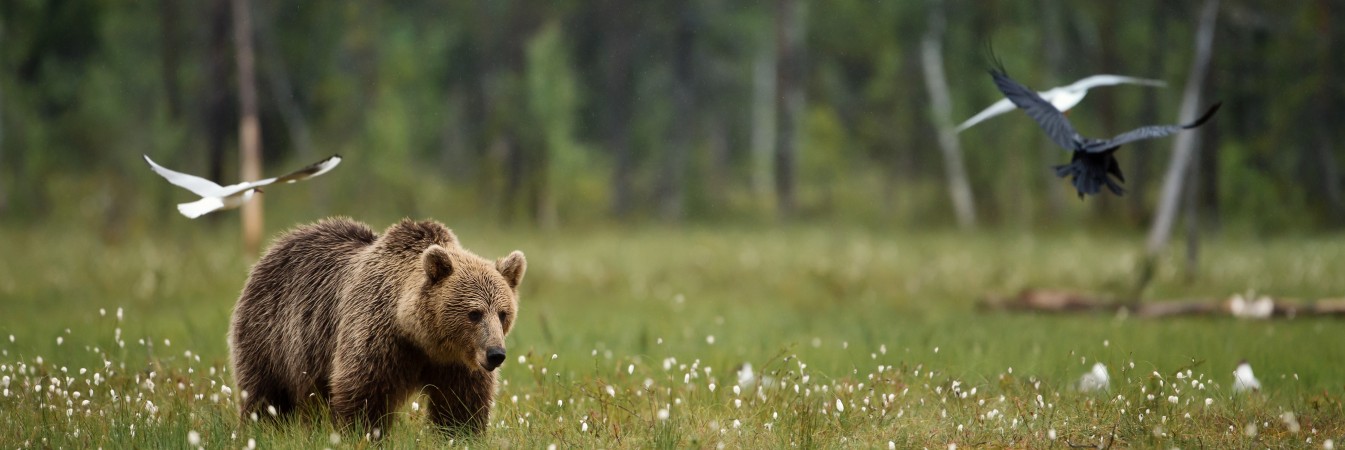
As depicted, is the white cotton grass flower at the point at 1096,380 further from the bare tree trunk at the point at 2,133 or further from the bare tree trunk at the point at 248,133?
the bare tree trunk at the point at 2,133

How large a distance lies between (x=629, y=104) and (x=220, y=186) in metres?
44.2

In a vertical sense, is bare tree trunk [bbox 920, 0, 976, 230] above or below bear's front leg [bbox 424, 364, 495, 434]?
above

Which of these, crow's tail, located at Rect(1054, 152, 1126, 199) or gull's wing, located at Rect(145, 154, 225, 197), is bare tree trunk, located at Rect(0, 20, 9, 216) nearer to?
gull's wing, located at Rect(145, 154, 225, 197)

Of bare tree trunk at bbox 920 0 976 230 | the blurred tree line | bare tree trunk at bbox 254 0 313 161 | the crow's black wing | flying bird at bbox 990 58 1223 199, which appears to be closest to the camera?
flying bird at bbox 990 58 1223 199

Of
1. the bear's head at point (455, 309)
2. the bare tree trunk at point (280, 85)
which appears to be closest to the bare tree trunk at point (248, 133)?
the bear's head at point (455, 309)

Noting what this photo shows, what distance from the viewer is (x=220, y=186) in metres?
6.08

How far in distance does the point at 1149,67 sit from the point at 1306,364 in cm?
2740

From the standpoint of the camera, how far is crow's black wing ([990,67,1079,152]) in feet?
21.6

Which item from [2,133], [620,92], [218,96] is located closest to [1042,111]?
[218,96]

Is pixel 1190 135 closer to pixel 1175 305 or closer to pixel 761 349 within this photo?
pixel 1175 305

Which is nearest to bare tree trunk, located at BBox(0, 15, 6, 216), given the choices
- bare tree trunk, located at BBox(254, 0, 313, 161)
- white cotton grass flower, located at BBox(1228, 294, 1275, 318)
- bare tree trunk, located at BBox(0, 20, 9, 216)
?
bare tree trunk, located at BBox(0, 20, 9, 216)

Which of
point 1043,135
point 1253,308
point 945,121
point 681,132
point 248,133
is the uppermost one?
point 1043,135

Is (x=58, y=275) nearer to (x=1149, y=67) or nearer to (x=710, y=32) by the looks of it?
(x=1149, y=67)

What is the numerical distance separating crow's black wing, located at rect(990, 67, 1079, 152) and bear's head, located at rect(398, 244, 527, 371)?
10.7 ft
